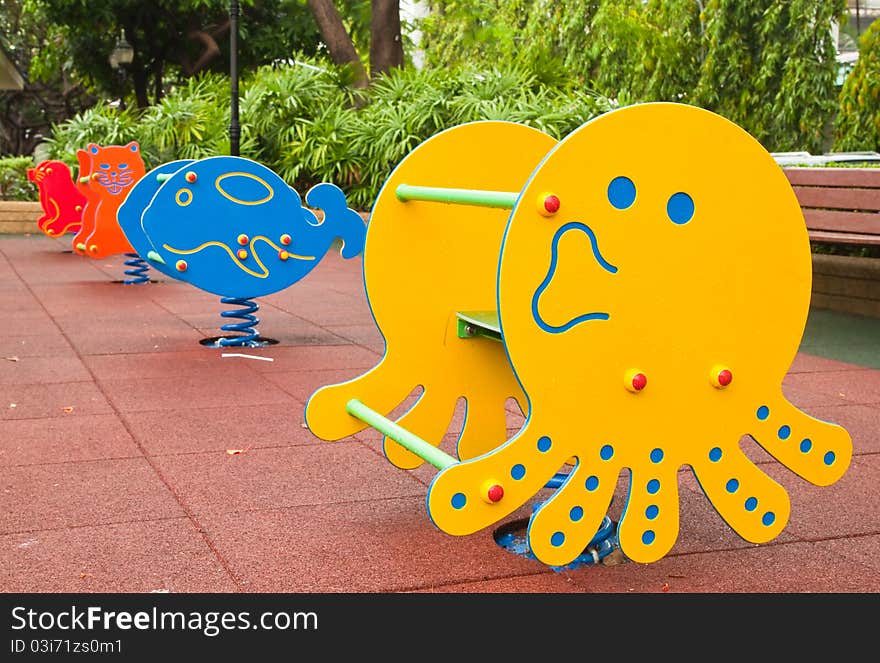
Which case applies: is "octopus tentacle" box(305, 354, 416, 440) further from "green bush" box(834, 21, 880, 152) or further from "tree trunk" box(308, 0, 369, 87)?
"tree trunk" box(308, 0, 369, 87)

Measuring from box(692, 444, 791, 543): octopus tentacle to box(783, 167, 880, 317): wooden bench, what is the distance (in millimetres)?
5135

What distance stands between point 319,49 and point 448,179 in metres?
23.8

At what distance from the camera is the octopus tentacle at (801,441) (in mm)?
3469

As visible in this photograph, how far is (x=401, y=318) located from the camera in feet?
13.2

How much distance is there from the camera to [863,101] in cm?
1474

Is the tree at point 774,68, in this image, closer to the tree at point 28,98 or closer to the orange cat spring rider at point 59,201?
the orange cat spring rider at point 59,201

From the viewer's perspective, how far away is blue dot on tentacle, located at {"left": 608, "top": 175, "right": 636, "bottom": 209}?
10.2 ft

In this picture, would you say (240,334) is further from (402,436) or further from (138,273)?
(402,436)

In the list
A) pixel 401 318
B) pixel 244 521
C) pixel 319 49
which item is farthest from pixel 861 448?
pixel 319 49

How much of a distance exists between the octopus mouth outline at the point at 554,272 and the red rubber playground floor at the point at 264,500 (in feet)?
→ 2.63

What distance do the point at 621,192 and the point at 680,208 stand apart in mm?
203

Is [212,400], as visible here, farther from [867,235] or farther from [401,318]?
[867,235]

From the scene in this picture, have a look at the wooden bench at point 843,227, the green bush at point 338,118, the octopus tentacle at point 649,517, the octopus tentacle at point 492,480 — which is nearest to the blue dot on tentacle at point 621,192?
the octopus tentacle at point 492,480

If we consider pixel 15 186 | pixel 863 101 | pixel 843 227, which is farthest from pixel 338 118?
pixel 843 227
